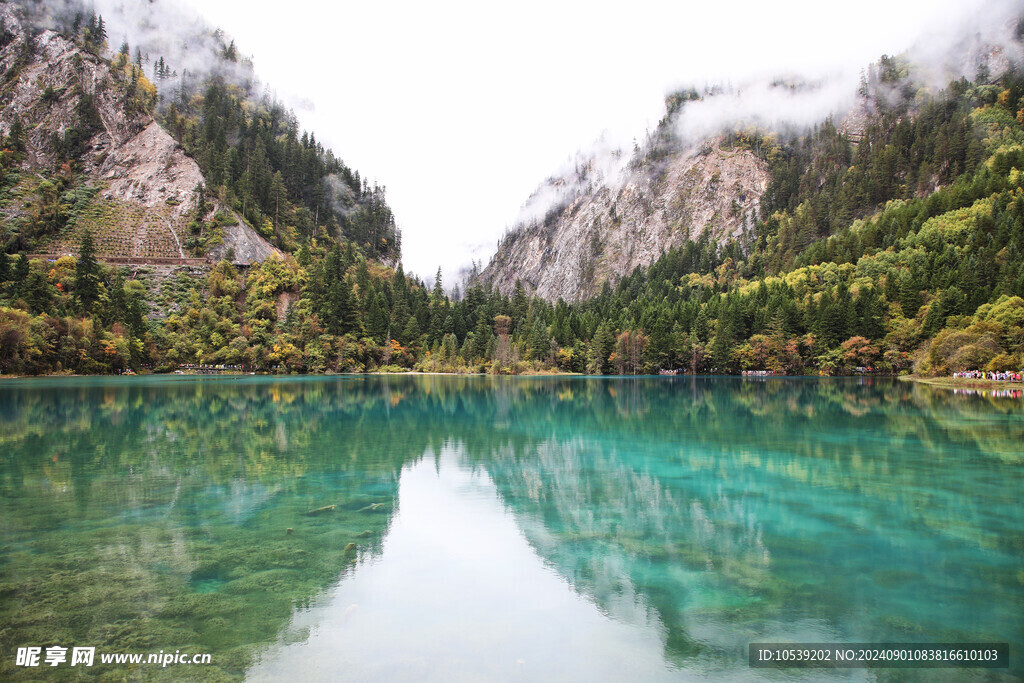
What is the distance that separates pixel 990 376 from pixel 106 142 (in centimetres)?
14054

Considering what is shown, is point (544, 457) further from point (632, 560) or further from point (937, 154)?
point (937, 154)

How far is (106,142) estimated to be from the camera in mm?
106312

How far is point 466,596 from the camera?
7.71 m

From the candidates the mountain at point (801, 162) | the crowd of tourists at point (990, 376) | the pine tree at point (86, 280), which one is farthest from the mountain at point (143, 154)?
the crowd of tourists at point (990, 376)

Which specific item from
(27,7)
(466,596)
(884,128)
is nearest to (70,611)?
(466,596)

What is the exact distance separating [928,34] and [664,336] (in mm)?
152065

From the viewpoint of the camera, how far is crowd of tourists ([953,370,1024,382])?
168ft

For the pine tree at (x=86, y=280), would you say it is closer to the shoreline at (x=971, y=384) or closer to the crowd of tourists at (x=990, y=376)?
the shoreline at (x=971, y=384)

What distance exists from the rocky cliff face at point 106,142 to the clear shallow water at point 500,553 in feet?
293

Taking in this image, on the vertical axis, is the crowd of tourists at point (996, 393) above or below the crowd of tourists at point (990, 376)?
below

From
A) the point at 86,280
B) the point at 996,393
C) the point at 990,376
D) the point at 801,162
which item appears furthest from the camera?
the point at 801,162

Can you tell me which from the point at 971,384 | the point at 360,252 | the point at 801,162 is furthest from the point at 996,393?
the point at 801,162

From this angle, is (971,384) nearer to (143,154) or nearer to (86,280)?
(86,280)

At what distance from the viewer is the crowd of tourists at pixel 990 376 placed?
51.1 meters
